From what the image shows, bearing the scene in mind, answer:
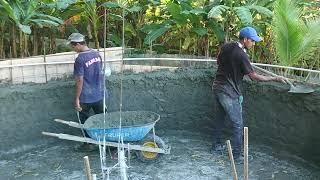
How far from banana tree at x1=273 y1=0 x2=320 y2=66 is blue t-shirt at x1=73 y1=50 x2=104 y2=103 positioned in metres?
2.53

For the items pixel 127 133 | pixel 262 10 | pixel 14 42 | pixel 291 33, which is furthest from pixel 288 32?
pixel 14 42

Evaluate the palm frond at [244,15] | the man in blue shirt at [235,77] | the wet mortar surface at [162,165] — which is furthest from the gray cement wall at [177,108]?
the palm frond at [244,15]

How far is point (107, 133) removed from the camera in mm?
5461

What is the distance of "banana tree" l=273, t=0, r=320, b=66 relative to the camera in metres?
6.17

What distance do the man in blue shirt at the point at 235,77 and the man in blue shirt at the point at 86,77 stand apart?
5.09 ft

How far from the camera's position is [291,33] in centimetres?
620

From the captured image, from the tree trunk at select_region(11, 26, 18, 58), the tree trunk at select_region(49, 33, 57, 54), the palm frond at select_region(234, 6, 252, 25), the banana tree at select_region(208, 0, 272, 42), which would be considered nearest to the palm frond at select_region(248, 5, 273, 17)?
the banana tree at select_region(208, 0, 272, 42)

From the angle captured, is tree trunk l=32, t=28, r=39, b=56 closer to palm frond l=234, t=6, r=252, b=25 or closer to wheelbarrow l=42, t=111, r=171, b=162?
wheelbarrow l=42, t=111, r=171, b=162

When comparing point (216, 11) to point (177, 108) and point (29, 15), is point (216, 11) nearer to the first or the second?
point (177, 108)

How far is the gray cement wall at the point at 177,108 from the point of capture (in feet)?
19.0

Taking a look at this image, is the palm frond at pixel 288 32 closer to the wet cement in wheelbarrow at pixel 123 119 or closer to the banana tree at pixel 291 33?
the banana tree at pixel 291 33

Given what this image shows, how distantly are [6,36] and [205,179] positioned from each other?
167 inches

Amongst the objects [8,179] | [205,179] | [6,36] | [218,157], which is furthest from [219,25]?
[8,179]

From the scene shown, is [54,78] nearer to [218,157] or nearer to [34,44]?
[34,44]
